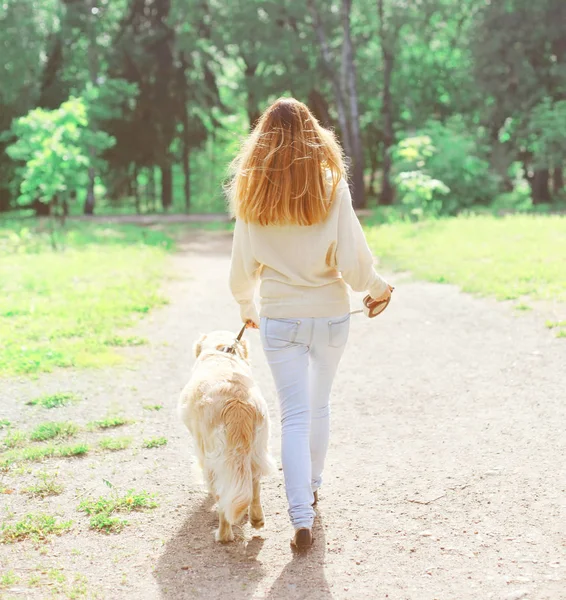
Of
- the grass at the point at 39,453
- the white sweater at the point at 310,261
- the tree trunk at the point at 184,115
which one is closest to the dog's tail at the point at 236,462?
the white sweater at the point at 310,261

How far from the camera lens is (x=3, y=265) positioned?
44.7ft

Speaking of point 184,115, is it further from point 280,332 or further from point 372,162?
point 280,332

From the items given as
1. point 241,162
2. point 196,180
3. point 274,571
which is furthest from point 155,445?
point 196,180

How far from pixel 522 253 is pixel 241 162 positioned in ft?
31.2

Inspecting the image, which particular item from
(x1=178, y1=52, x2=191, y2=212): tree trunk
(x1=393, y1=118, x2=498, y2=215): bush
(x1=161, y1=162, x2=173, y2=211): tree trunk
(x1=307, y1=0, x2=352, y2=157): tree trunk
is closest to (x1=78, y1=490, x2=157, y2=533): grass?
(x1=393, y1=118, x2=498, y2=215): bush

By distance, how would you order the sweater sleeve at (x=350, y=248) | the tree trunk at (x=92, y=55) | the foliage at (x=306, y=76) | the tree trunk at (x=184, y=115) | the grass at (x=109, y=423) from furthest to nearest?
the tree trunk at (x=184, y=115)
the tree trunk at (x=92, y=55)
the foliage at (x=306, y=76)
the grass at (x=109, y=423)
the sweater sleeve at (x=350, y=248)

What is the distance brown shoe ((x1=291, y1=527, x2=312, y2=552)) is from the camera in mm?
3531

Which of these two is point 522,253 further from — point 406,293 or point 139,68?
point 139,68

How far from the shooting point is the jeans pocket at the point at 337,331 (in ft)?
11.6

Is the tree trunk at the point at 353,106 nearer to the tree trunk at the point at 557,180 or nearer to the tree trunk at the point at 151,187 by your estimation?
the tree trunk at the point at 557,180

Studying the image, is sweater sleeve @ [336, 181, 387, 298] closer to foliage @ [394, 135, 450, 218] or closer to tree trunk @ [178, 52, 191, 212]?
foliage @ [394, 135, 450, 218]

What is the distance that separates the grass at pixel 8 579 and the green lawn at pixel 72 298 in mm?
3669

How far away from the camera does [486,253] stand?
12539mm

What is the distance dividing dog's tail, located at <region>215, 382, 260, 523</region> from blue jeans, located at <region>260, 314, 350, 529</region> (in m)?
0.18
